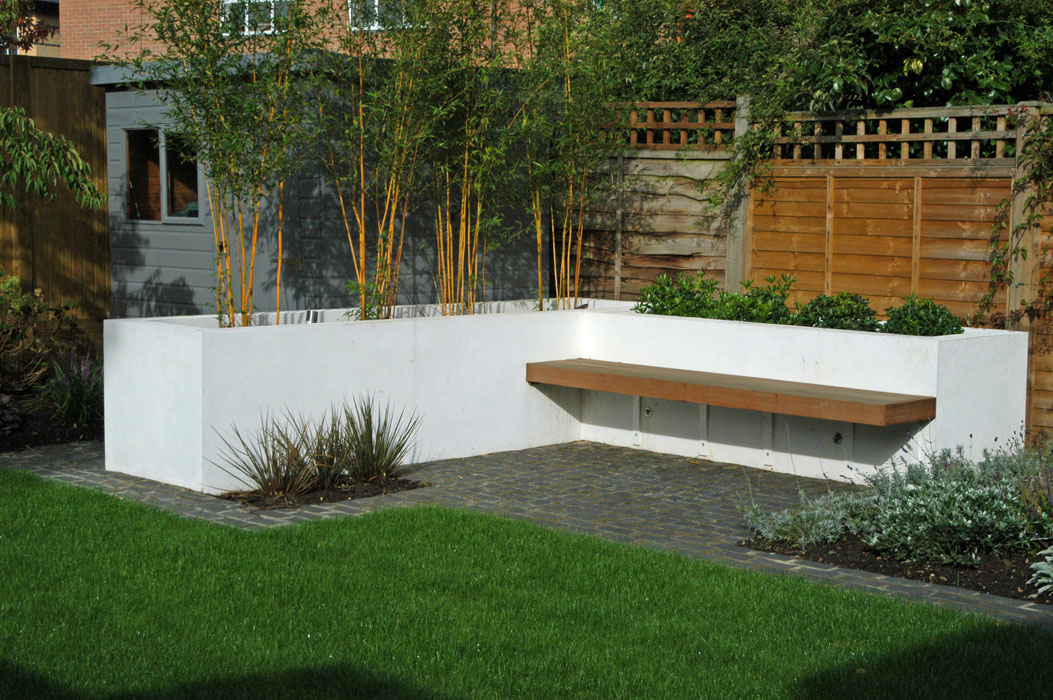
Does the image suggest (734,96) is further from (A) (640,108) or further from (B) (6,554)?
(B) (6,554)

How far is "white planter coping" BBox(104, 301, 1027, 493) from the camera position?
7.62 m

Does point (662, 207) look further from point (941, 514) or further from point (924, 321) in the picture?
point (941, 514)

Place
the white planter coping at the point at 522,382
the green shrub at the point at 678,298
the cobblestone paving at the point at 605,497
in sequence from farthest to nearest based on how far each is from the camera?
the green shrub at the point at 678,298, the white planter coping at the point at 522,382, the cobblestone paving at the point at 605,497

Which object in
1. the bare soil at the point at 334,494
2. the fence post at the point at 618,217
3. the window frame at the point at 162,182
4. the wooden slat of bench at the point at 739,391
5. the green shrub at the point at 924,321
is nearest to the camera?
the bare soil at the point at 334,494

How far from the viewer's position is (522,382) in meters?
9.30

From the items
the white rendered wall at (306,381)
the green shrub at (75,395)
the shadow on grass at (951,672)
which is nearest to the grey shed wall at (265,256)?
the green shrub at (75,395)

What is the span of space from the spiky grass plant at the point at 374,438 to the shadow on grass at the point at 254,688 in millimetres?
3332

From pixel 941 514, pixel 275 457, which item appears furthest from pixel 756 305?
pixel 275 457

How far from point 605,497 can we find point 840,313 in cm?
222

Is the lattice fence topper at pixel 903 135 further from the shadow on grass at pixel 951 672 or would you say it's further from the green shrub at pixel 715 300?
the shadow on grass at pixel 951 672

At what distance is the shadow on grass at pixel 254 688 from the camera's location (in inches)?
164

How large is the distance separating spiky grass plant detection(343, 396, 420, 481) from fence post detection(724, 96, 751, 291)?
3173 mm

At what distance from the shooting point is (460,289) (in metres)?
9.71

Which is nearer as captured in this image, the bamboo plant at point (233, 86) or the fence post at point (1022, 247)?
the bamboo plant at point (233, 86)
